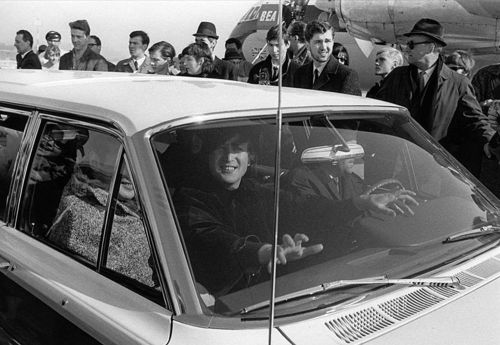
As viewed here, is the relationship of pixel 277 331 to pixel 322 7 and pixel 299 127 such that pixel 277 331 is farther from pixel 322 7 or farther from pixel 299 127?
pixel 322 7

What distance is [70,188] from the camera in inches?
81.7

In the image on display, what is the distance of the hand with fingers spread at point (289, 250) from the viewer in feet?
5.21

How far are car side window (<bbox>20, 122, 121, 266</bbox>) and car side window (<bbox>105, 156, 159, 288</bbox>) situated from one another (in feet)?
0.25

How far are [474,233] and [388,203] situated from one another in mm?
301

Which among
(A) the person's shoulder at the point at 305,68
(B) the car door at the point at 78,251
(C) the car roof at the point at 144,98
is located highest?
(C) the car roof at the point at 144,98

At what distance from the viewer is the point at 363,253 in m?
1.73

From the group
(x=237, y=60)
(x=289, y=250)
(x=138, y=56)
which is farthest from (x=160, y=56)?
(x=289, y=250)

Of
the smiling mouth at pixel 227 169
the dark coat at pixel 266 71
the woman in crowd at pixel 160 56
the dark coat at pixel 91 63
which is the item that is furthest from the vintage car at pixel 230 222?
the dark coat at pixel 91 63

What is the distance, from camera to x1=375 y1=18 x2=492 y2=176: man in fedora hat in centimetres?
378

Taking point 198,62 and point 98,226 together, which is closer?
point 98,226

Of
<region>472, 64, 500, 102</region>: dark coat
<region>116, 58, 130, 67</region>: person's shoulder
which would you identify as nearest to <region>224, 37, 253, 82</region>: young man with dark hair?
<region>116, 58, 130, 67</region>: person's shoulder

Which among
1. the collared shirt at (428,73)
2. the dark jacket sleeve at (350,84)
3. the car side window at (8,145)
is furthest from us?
the dark jacket sleeve at (350,84)

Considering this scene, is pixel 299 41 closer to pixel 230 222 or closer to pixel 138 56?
pixel 138 56

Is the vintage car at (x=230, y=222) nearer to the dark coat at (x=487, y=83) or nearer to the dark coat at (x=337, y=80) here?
the dark coat at (x=337, y=80)
